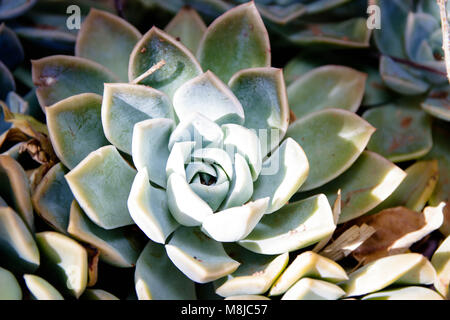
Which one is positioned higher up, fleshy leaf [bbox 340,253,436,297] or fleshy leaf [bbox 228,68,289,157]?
fleshy leaf [bbox 228,68,289,157]

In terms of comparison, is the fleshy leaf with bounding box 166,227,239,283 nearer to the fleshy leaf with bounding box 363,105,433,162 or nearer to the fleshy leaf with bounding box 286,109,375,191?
the fleshy leaf with bounding box 286,109,375,191

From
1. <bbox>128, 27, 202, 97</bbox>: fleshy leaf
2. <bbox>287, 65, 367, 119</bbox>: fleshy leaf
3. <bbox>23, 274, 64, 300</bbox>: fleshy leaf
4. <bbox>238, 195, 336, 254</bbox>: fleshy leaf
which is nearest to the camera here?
<bbox>23, 274, 64, 300</bbox>: fleshy leaf

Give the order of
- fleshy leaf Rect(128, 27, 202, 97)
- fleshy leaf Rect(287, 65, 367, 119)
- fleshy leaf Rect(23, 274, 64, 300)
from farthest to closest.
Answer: fleshy leaf Rect(287, 65, 367, 119), fleshy leaf Rect(128, 27, 202, 97), fleshy leaf Rect(23, 274, 64, 300)

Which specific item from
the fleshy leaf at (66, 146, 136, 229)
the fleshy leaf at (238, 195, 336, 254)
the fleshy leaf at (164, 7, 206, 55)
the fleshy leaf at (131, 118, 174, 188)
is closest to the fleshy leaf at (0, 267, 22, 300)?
the fleshy leaf at (66, 146, 136, 229)

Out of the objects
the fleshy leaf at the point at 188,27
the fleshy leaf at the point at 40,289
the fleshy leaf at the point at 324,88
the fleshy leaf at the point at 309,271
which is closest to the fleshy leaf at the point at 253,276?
the fleshy leaf at the point at 309,271

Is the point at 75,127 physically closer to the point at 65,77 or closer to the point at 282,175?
the point at 65,77
